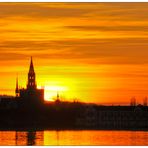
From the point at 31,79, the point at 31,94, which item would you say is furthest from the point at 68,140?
the point at 31,94

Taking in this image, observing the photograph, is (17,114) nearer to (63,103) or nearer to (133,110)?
(63,103)

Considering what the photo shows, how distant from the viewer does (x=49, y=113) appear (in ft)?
250

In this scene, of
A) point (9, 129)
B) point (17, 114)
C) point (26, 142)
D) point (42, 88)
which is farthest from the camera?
point (42, 88)

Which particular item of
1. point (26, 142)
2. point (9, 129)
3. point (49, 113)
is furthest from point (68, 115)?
point (26, 142)

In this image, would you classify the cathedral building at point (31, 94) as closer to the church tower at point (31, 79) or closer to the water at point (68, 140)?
the church tower at point (31, 79)

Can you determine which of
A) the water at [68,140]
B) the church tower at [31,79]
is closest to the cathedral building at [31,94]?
the church tower at [31,79]

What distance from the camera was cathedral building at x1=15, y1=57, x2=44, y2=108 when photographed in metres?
78.8

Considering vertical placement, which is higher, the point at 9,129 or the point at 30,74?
the point at 30,74

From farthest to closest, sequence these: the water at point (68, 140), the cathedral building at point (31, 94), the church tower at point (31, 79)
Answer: the cathedral building at point (31, 94) → the church tower at point (31, 79) → the water at point (68, 140)

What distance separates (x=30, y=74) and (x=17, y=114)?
364 cm

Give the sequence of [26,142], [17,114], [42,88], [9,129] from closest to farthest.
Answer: [26,142]
[9,129]
[17,114]
[42,88]

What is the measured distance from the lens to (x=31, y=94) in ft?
266

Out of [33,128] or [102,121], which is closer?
[33,128]

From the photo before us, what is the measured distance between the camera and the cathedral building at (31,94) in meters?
78.8
